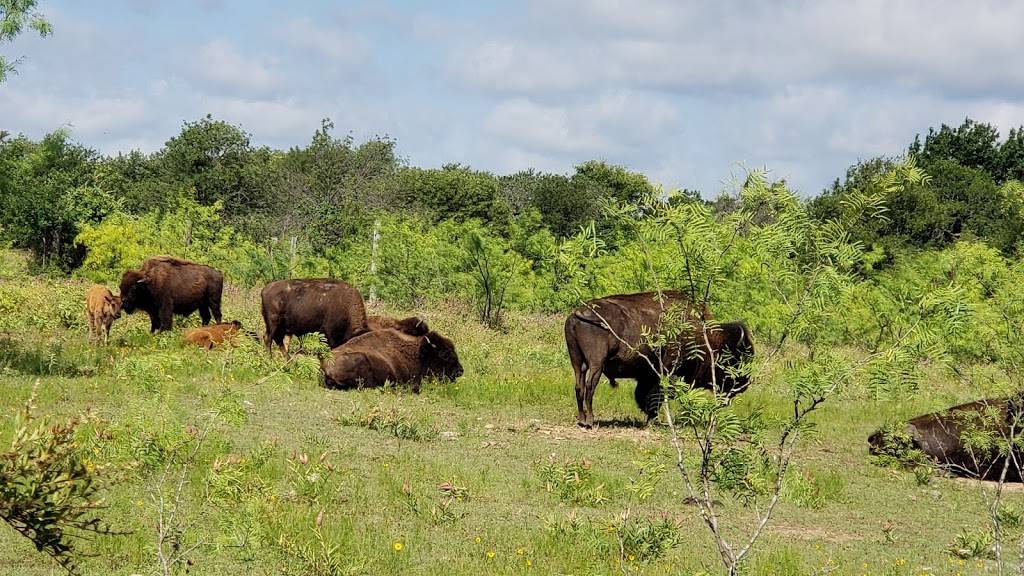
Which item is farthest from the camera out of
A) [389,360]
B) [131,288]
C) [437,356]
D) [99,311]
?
[131,288]

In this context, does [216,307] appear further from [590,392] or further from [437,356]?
[590,392]

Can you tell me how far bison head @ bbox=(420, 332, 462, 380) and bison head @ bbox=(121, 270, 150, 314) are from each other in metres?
6.81

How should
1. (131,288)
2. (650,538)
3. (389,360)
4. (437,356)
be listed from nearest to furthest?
(650,538) < (389,360) < (437,356) < (131,288)

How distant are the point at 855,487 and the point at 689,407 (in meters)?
7.43

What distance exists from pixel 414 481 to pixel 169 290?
12.3m

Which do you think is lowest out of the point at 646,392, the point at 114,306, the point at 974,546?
the point at 974,546

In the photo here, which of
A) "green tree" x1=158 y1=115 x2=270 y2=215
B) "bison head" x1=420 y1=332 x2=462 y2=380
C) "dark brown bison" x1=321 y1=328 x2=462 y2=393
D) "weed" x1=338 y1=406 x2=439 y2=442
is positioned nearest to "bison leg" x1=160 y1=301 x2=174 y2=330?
"dark brown bison" x1=321 y1=328 x2=462 y2=393

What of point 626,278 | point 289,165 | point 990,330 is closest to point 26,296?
point 626,278

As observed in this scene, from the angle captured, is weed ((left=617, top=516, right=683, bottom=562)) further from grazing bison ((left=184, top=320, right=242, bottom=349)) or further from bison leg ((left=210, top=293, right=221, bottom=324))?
bison leg ((left=210, top=293, right=221, bottom=324))

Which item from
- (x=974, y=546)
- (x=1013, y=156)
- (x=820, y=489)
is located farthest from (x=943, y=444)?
(x=1013, y=156)

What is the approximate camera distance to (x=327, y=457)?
10711 millimetres

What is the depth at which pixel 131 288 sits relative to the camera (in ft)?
65.6

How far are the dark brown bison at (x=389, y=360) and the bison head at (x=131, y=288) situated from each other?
5.82 m

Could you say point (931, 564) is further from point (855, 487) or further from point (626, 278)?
point (626, 278)
